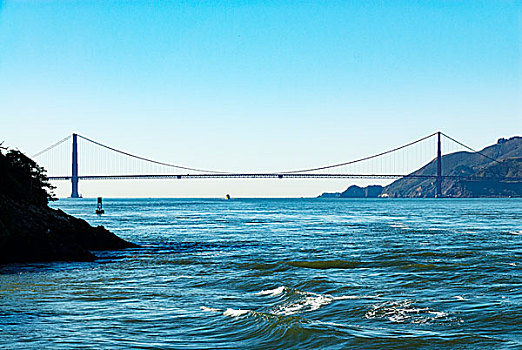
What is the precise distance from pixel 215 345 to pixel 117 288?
275 inches

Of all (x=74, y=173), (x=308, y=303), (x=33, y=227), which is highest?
(x=74, y=173)

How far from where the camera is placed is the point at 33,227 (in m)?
25.4

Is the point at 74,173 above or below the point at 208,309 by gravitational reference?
above

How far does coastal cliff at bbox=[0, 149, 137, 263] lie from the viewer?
23.2m

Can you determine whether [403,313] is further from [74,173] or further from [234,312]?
[74,173]

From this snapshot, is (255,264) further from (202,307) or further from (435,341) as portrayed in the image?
(435,341)

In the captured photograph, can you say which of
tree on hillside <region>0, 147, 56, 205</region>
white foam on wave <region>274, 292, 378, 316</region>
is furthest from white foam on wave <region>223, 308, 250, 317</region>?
tree on hillside <region>0, 147, 56, 205</region>

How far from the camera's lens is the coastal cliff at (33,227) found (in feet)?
76.0

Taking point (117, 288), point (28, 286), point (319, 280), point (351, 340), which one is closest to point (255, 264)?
point (319, 280)

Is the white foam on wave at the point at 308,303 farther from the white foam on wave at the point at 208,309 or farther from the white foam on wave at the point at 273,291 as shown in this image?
the white foam on wave at the point at 208,309

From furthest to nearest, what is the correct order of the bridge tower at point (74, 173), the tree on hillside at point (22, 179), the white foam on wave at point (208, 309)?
the bridge tower at point (74, 173)
the tree on hillside at point (22, 179)
the white foam on wave at point (208, 309)

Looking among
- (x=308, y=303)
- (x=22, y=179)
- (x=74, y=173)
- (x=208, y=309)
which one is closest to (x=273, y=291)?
(x=308, y=303)

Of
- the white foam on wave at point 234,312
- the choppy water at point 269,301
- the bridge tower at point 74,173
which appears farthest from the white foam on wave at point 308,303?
the bridge tower at point 74,173

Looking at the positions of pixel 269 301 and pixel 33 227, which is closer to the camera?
pixel 269 301
